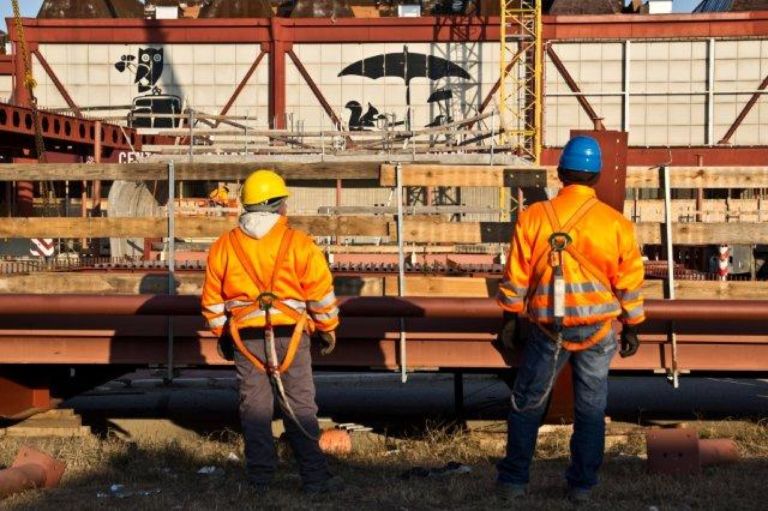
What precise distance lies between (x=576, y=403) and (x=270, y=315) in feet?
6.06

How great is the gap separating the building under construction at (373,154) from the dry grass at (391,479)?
64cm

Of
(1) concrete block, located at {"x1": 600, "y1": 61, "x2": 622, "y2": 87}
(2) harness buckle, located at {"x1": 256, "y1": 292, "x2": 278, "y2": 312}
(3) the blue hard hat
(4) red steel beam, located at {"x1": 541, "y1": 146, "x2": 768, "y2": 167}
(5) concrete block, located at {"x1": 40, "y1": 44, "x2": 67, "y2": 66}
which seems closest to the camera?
(3) the blue hard hat

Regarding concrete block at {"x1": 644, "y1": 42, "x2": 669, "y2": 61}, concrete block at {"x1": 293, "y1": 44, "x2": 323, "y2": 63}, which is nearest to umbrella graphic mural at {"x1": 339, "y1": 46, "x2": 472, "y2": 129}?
concrete block at {"x1": 293, "y1": 44, "x2": 323, "y2": 63}

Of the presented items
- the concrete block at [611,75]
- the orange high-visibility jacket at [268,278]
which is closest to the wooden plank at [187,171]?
the orange high-visibility jacket at [268,278]

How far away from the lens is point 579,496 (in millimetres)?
6070

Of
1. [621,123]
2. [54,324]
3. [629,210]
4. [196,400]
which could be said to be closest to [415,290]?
[54,324]

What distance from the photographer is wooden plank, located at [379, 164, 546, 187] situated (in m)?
8.02

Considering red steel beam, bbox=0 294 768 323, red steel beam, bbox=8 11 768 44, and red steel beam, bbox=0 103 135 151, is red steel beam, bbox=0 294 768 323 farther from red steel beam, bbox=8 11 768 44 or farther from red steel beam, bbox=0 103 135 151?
red steel beam, bbox=8 11 768 44

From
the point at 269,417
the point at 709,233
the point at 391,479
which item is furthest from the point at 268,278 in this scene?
the point at 709,233

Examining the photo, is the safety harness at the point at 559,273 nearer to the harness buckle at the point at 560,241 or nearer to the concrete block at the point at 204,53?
the harness buckle at the point at 560,241

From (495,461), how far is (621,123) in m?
31.4

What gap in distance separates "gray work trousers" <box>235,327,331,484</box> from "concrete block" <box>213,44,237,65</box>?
32.7 m

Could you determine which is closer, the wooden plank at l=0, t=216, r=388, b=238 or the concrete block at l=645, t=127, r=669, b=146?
the wooden plank at l=0, t=216, r=388, b=238

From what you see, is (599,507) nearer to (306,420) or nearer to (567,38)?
(306,420)
